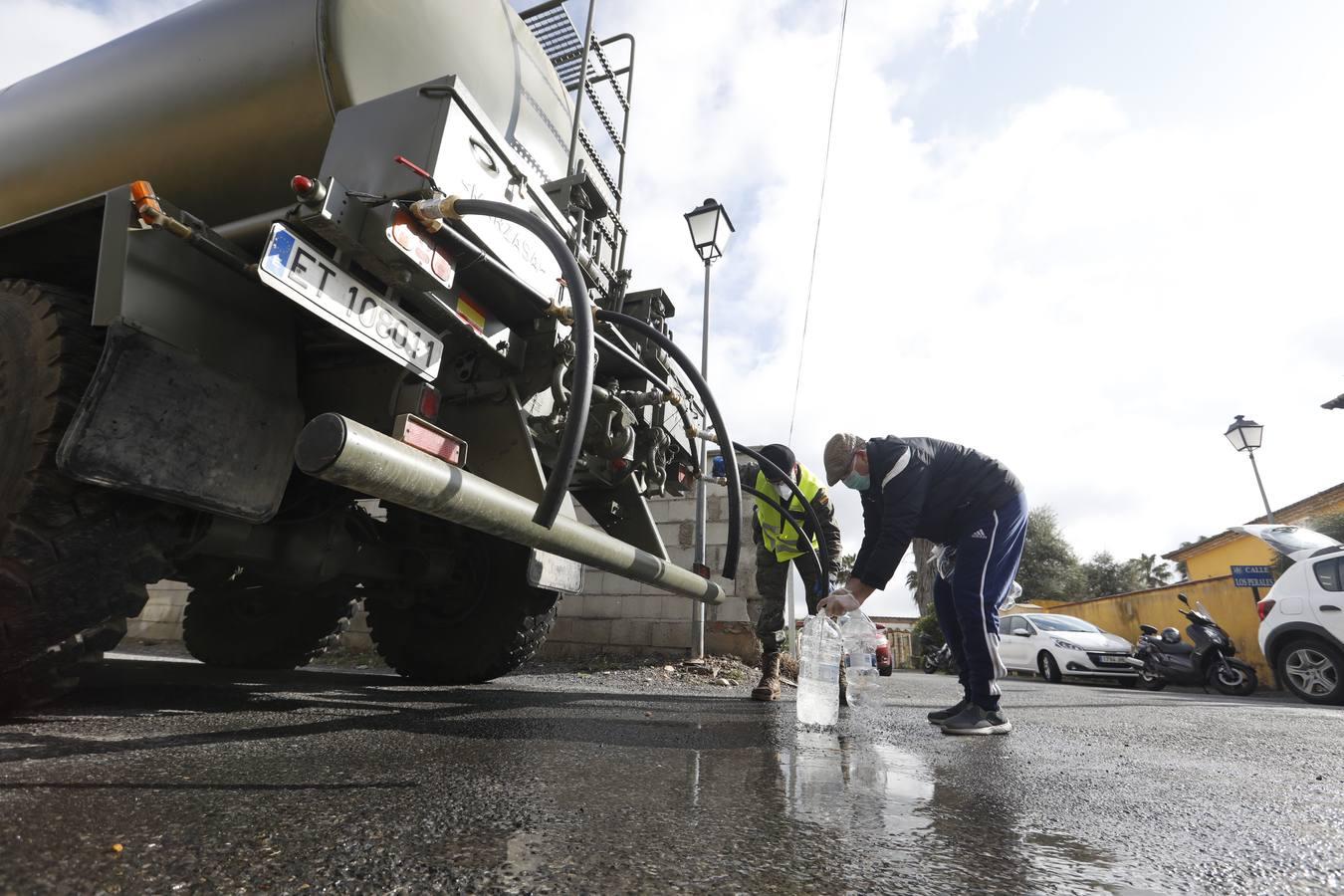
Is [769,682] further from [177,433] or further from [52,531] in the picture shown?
[52,531]

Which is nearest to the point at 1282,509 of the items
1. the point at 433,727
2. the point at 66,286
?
the point at 433,727

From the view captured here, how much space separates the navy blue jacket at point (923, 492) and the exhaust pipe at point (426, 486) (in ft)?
5.17

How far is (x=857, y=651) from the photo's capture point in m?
4.37

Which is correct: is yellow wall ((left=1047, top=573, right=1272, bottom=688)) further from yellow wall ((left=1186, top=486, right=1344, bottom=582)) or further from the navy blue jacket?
the navy blue jacket

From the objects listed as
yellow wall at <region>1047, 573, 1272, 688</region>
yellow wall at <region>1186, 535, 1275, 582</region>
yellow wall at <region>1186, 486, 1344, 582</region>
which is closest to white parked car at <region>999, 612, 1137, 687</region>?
yellow wall at <region>1047, 573, 1272, 688</region>

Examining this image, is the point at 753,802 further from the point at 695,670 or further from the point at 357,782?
the point at 695,670

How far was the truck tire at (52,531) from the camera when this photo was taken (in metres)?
1.66

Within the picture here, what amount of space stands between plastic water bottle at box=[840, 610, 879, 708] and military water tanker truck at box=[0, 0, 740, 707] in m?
1.84

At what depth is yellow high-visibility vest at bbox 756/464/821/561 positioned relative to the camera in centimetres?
396

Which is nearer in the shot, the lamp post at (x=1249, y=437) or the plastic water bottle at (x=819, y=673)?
the plastic water bottle at (x=819, y=673)

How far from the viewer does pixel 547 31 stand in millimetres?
3281

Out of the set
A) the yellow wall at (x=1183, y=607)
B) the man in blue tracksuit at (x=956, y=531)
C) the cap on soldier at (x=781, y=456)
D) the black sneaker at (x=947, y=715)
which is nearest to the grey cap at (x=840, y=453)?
the man in blue tracksuit at (x=956, y=531)

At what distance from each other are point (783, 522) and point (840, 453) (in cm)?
90

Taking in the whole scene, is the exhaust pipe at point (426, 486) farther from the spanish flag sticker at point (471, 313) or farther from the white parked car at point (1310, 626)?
the white parked car at point (1310, 626)
